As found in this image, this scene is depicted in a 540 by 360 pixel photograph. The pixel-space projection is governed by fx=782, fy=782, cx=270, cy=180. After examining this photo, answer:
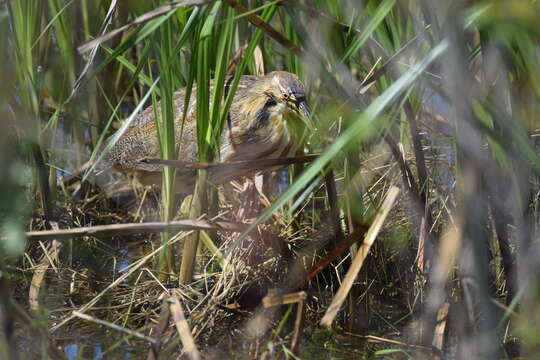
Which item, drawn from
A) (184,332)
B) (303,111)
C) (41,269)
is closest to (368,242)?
(184,332)

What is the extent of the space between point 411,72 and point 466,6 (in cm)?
35

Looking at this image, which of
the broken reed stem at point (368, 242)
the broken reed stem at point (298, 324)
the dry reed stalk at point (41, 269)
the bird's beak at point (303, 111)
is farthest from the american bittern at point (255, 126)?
the broken reed stem at point (298, 324)

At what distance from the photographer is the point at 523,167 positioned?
1675 millimetres

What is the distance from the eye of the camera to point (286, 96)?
3.07 m

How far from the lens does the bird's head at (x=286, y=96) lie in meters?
3.00

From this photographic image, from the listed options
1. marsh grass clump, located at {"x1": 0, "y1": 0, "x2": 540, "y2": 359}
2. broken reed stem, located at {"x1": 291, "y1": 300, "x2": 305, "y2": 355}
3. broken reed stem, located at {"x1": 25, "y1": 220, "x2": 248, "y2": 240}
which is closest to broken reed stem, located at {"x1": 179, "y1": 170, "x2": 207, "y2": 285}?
marsh grass clump, located at {"x1": 0, "y1": 0, "x2": 540, "y2": 359}

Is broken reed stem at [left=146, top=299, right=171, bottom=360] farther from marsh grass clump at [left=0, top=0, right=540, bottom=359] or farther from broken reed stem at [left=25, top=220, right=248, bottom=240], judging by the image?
broken reed stem at [left=25, top=220, right=248, bottom=240]

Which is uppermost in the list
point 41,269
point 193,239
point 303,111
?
point 303,111

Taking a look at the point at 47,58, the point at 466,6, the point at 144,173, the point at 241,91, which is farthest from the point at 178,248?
the point at 466,6

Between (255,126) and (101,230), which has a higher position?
(101,230)

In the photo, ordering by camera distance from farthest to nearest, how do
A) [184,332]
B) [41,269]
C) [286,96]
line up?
[286,96] → [41,269] → [184,332]

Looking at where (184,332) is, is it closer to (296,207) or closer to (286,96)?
(296,207)

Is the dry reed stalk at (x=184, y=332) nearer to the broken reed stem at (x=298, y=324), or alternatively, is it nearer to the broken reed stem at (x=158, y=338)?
the broken reed stem at (x=158, y=338)

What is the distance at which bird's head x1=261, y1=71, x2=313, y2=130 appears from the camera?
300 cm
